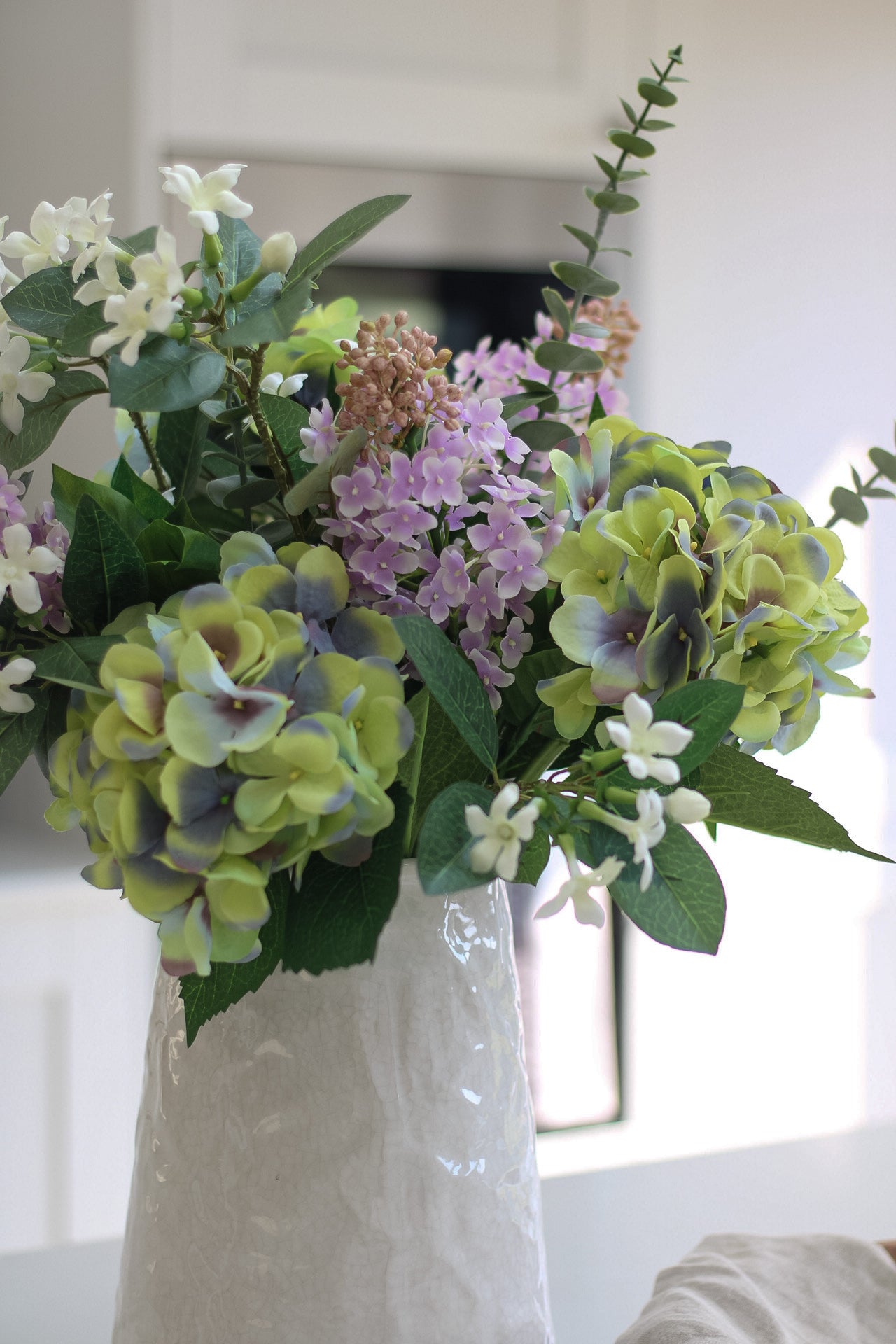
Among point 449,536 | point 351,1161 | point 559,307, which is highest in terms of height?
point 559,307

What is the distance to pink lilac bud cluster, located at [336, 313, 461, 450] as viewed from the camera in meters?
0.37

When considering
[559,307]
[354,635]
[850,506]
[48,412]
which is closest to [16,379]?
[48,412]

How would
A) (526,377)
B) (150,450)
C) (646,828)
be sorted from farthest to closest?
(526,377) → (150,450) → (646,828)

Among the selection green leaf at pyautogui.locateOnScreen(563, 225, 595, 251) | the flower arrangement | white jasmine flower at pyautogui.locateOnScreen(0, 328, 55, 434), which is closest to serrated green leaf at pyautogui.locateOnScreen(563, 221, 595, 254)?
green leaf at pyautogui.locateOnScreen(563, 225, 595, 251)

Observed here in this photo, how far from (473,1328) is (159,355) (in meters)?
0.33

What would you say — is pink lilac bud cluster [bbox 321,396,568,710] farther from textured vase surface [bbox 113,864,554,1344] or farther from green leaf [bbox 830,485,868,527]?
green leaf [bbox 830,485,868,527]

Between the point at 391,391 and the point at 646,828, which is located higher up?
the point at 391,391

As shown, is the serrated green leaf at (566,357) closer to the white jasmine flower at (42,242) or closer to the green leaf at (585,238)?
the green leaf at (585,238)

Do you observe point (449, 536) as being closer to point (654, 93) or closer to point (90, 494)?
point (90, 494)

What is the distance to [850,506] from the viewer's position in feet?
1.79

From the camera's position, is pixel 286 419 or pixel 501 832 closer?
pixel 501 832

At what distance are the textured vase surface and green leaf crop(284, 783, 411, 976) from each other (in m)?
0.05

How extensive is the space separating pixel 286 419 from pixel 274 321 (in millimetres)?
83

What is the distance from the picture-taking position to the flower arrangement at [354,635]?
0.32 metres
